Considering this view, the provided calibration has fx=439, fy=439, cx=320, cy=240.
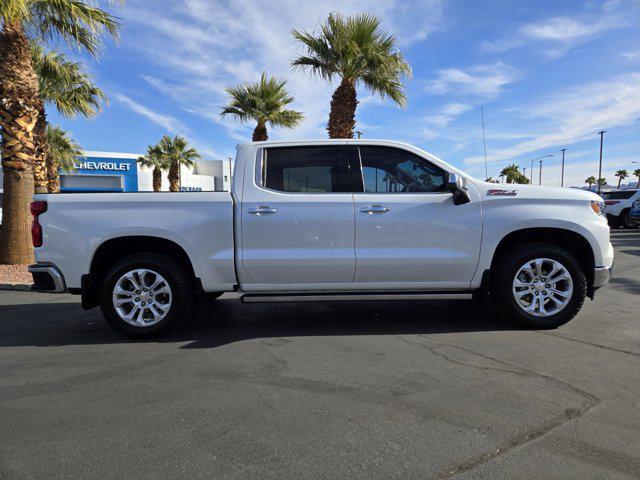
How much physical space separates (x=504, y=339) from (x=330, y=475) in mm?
2781

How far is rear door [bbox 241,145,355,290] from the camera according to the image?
4.46m

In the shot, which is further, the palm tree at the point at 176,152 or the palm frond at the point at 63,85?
the palm tree at the point at 176,152

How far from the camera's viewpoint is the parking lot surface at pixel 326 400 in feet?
7.70

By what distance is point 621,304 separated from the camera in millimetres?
5793

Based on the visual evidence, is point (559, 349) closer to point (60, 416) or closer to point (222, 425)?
point (222, 425)

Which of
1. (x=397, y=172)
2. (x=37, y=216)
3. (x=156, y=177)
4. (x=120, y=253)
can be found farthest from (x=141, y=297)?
(x=156, y=177)

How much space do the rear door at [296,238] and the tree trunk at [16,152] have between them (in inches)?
287

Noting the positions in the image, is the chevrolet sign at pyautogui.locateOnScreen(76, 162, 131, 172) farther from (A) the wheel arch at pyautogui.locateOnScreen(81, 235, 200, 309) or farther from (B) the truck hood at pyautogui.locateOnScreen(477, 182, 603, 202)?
(B) the truck hood at pyautogui.locateOnScreen(477, 182, 603, 202)

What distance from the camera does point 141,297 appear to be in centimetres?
448

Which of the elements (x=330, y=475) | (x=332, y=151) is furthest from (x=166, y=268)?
(x=330, y=475)

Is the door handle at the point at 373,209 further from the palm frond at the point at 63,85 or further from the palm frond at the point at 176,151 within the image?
the palm frond at the point at 176,151

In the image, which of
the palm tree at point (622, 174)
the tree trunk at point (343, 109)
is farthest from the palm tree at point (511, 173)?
the tree trunk at point (343, 109)

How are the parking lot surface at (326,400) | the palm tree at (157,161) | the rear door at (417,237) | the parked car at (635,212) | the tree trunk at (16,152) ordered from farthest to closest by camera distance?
the palm tree at (157,161), the parked car at (635,212), the tree trunk at (16,152), the rear door at (417,237), the parking lot surface at (326,400)

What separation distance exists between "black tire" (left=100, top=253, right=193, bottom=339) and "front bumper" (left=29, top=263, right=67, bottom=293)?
0.41m
